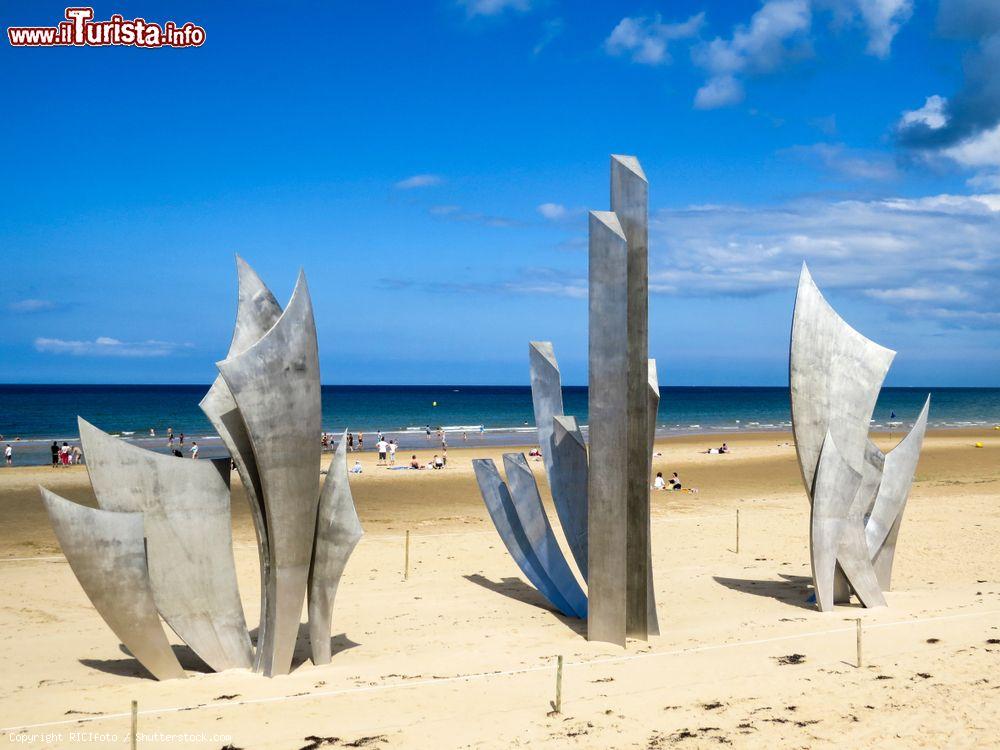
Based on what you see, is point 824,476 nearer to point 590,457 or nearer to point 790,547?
point 590,457

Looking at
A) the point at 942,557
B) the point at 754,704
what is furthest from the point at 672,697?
the point at 942,557

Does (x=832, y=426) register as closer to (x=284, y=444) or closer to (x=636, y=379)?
(x=636, y=379)

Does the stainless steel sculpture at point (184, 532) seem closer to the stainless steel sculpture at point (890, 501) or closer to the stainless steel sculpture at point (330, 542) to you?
the stainless steel sculpture at point (330, 542)

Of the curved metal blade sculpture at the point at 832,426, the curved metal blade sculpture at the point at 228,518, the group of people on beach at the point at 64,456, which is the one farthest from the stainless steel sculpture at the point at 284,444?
the group of people on beach at the point at 64,456

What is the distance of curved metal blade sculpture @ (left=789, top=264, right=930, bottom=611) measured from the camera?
1212cm

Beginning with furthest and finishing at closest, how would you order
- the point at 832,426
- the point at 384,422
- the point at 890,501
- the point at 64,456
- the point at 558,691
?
the point at 384,422 < the point at 64,456 < the point at 890,501 < the point at 832,426 < the point at 558,691

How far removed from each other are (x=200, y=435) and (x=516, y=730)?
148ft

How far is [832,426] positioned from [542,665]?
5.31 meters

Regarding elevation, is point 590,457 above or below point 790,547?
above

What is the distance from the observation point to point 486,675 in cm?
952

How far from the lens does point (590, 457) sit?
35.5ft

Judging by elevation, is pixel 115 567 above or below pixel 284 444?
below

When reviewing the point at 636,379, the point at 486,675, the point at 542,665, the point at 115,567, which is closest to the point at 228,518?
the point at 115,567

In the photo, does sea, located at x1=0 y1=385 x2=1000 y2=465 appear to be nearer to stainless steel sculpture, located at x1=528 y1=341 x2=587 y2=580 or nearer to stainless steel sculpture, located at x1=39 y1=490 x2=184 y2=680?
stainless steel sculpture, located at x1=528 y1=341 x2=587 y2=580
